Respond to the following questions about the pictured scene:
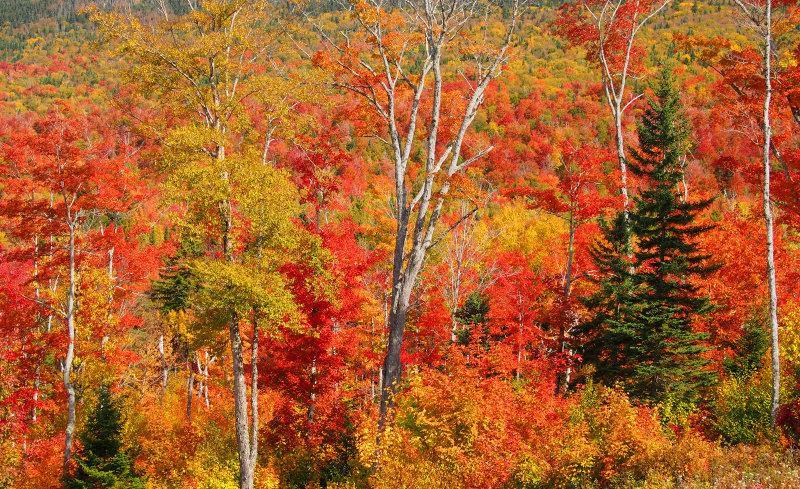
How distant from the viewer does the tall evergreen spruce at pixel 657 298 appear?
15148mm

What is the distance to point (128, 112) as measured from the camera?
14180mm

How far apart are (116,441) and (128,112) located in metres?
10.8

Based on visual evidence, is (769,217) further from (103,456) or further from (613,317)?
(103,456)

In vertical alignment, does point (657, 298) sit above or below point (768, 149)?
below

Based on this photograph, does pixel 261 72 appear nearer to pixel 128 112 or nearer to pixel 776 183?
pixel 128 112

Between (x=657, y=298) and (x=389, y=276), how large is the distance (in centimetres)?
1383

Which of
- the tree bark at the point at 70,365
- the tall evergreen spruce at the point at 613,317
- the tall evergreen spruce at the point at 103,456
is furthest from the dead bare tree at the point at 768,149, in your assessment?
the tree bark at the point at 70,365

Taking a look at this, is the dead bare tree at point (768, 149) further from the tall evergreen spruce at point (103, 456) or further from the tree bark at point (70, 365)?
the tree bark at point (70, 365)

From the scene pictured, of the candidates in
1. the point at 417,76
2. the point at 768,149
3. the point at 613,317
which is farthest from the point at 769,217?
the point at 417,76

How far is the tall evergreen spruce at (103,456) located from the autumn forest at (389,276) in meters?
0.08

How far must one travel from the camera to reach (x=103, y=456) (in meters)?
17.1

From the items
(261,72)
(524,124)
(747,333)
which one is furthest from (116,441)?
(524,124)

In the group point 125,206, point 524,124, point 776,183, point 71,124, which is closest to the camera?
point 776,183

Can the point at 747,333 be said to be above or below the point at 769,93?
below
